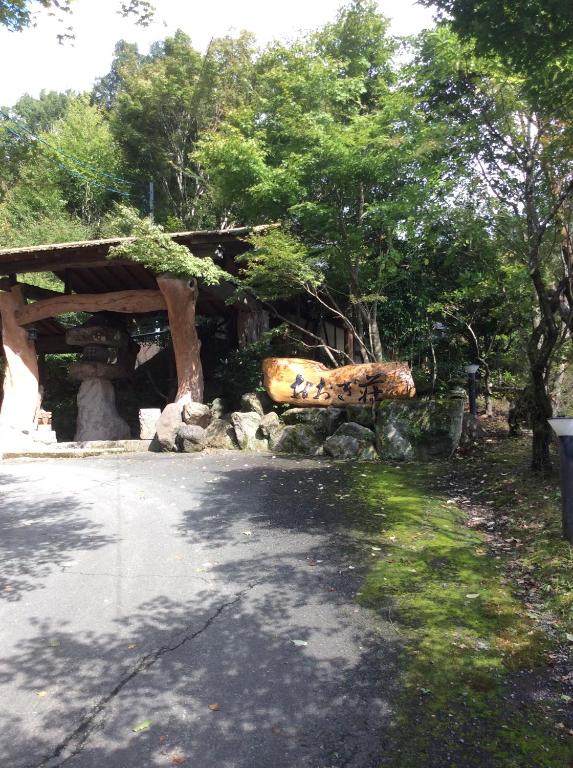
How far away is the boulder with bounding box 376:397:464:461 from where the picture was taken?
31.1 ft

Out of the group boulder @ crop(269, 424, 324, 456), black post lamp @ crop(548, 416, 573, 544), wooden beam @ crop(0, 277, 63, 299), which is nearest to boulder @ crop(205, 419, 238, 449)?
boulder @ crop(269, 424, 324, 456)

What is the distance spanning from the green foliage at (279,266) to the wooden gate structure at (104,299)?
0.85 metres

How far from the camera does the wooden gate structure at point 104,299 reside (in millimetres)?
12279

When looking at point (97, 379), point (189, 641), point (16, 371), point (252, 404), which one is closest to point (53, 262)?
point (16, 371)

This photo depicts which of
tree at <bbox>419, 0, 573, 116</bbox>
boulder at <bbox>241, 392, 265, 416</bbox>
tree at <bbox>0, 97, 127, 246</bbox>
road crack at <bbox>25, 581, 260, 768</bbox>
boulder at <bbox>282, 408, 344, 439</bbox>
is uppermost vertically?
tree at <bbox>0, 97, 127, 246</bbox>

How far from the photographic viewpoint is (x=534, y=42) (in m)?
3.87

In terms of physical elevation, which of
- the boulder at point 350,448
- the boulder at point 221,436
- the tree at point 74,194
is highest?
the tree at point 74,194

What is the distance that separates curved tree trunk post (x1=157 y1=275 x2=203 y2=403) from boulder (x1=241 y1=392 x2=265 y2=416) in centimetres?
116

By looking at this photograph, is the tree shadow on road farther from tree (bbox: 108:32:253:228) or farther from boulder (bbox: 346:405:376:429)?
tree (bbox: 108:32:253:228)

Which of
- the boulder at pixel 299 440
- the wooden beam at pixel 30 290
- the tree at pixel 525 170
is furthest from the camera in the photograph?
the wooden beam at pixel 30 290

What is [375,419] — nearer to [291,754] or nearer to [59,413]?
[291,754]

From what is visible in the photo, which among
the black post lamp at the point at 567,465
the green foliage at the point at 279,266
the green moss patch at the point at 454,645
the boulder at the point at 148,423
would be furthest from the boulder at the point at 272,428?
the black post lamp at the point at 567,465

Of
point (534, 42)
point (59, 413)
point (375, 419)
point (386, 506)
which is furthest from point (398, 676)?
point (59, 413)

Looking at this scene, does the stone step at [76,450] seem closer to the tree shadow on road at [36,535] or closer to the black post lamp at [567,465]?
the tree shadow on road at [36,535]
